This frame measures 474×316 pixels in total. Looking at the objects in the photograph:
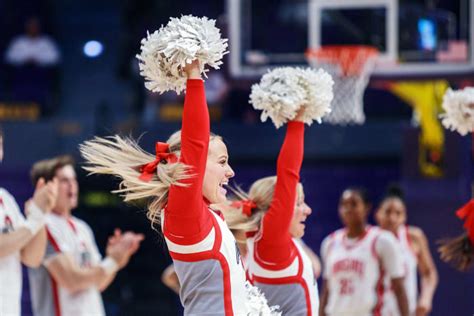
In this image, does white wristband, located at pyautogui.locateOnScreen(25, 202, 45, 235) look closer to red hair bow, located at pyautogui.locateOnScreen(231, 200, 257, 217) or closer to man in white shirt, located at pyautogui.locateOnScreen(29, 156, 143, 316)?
man in white shirt, located at pyautogui.locateOnScreen(29, 156, 143, 316)

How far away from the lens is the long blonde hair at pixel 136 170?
388 cm

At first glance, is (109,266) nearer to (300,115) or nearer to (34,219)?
(34,219)

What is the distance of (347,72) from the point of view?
358 inches

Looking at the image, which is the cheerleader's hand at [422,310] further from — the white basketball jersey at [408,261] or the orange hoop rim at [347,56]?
the orange hoop rim at [347,56]

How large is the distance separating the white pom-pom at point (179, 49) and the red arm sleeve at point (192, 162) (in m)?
0.08

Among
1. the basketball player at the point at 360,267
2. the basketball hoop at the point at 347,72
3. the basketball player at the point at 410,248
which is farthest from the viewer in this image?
the basketball hoop at the point at 347,72

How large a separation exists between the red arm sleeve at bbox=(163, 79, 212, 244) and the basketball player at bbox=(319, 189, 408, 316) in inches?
157

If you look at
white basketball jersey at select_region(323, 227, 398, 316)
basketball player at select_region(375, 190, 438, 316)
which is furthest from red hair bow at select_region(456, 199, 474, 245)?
basketball player at select_region(375, 190, 438, 316)

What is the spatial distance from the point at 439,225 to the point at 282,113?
223 inches

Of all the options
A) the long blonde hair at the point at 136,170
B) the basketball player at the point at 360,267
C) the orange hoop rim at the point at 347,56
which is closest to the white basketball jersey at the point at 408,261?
the basketball player at the point at 360,267

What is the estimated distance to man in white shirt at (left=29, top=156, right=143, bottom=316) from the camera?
6133 millimetres

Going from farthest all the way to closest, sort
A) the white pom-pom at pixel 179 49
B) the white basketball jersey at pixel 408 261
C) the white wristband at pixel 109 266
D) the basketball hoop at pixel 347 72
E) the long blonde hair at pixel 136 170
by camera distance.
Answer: the basketball hoop at pixel 347 72 < the white basketball jersey at pixel 408 261 < the white wristband at pixel 109 266 < the long blonde hair at pixel 136 170 < the white pom-pom at pixel 179 49

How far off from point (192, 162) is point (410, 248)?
521 centimetres

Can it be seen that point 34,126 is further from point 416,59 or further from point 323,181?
point 416,59
